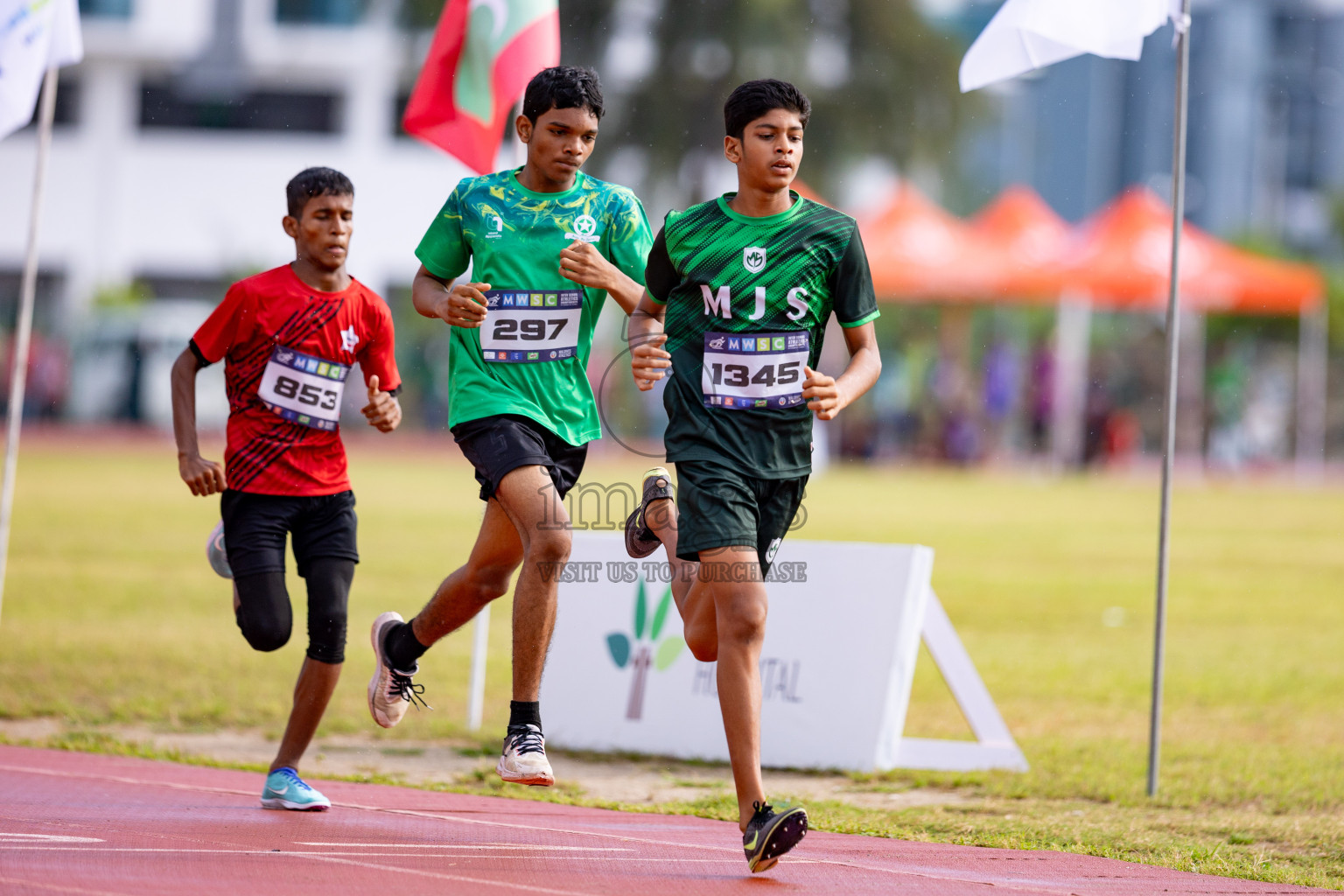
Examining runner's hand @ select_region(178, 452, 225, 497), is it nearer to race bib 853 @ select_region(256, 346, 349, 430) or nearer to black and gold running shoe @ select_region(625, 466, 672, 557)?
race bib 853 @ select_region(256, 346, 349, 430)

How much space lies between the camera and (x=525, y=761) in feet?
15.9

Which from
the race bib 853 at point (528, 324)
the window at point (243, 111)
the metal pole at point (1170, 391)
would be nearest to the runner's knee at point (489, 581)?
the race bib 853 at point (528, 324)

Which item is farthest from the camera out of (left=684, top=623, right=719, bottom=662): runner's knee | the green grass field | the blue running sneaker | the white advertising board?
the white advertising board

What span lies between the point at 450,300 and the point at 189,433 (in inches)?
43.1

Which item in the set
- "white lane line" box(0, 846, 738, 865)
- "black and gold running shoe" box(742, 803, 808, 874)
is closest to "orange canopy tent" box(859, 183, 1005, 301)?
"white lane line" box(0, 846, 738, 865)

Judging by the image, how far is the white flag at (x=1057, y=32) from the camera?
6.31 metres

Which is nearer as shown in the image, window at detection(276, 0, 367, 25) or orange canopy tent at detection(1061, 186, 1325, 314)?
orange canopy tent at detection(1061, 186, 1325, 314)

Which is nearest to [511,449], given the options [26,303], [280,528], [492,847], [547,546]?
[547,546]

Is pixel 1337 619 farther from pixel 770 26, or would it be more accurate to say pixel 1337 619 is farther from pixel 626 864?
pixel 770 26

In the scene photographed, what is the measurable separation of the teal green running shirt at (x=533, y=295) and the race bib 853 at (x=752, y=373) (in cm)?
69

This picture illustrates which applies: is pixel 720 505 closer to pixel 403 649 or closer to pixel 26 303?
pixel 403 649

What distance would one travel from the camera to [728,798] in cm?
594

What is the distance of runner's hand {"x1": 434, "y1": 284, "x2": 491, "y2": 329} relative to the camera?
498cm

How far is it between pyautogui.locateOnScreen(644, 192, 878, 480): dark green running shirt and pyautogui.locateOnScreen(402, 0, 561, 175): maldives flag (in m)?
2.79
